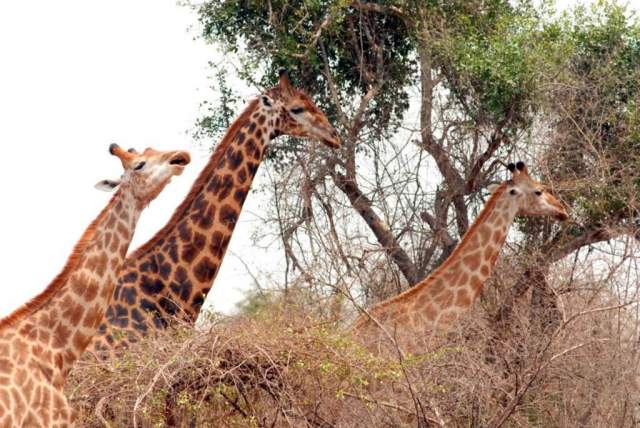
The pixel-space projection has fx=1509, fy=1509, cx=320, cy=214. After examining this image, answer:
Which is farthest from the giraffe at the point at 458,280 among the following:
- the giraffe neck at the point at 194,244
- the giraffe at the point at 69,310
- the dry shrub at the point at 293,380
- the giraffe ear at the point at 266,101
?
the giraffe at the point at 69,310

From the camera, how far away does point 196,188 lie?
12.1 metres

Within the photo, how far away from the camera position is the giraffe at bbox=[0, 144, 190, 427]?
843 cm

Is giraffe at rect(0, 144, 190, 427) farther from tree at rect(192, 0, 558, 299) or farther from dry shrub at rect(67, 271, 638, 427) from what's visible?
tree at rect(192, 0, 558, 299)

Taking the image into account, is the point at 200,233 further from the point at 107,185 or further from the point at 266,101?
the point at 107,185

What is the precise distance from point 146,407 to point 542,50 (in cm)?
971

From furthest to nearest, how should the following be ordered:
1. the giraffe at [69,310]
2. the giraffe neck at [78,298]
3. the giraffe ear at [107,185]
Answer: the giraffe ear at [107,185], the giraffe neck at [78,298], the giraffe at [69,310]

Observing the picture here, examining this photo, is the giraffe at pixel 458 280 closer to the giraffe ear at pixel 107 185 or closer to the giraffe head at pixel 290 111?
the giraffe head at pixel 290 111

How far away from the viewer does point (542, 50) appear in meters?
17.4

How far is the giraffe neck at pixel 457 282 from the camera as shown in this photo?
12.2 metres

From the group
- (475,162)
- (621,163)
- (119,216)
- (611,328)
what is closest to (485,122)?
(475,162)

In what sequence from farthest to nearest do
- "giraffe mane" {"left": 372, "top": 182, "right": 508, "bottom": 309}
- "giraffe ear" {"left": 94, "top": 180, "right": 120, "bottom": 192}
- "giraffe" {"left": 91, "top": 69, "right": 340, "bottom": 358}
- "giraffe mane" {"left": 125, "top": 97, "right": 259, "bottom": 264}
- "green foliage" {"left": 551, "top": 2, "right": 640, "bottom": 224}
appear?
"green foliage" {"left": 551, "top": 2, "right": 640, "bottom": 224} → "giraffe mane" {"left": 372, "top": 182, "right": 508, "bottom": 309} → "giraffe mane" {"left": 125, "top": 97, "right": 259, "bottom": 264} → "giraffe" {"left": 91, "top": 69, "right": 340, "bottom": 358} → "giraffe ear" {"left": 94, "top": 180, "right": 120, "bottom": 192}

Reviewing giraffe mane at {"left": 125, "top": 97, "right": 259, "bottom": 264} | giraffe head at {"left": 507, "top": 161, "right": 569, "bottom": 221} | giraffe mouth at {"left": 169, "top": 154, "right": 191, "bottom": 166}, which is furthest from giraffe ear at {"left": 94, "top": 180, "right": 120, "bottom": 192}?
giraffe head at {"left": 507, "top": 161, "right": 569, "bottom": 221}

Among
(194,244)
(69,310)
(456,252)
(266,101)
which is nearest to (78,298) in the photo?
(69,310)

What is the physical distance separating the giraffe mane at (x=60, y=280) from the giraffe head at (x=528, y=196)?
208 inches
